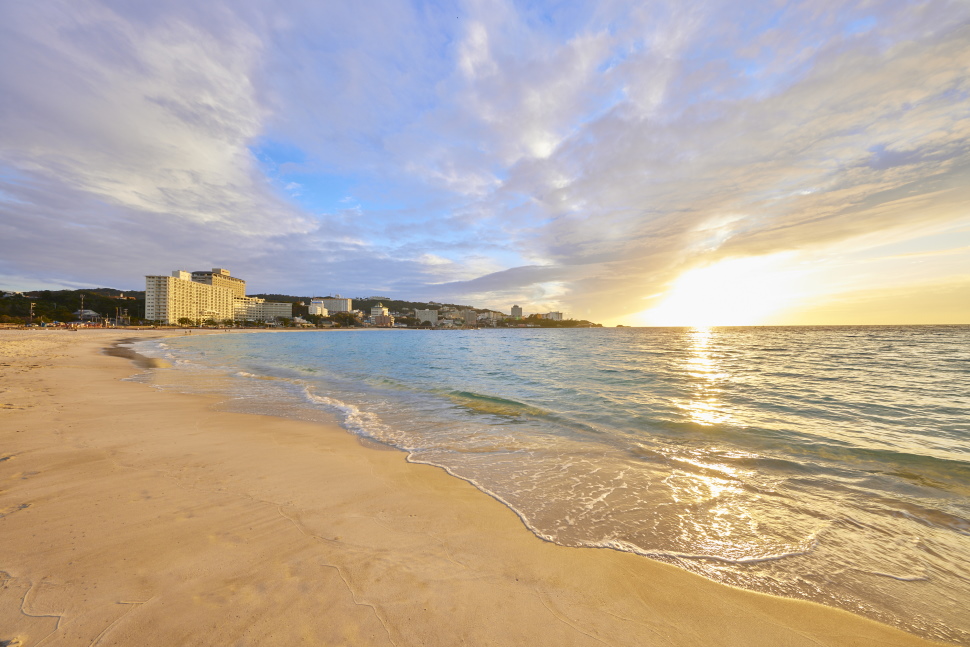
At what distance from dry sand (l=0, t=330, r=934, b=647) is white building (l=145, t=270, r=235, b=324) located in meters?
173

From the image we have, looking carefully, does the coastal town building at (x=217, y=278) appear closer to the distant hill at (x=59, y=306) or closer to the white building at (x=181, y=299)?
the white building at (x=181, y=299)

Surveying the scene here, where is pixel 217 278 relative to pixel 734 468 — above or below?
above

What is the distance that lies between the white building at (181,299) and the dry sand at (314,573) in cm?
17341

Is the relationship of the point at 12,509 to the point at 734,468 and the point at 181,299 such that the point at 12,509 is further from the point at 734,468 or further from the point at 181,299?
the point at 181,299

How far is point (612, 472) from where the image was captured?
612 centimetres

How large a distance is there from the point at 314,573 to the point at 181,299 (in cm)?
18573

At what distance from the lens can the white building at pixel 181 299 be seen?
140750 mm

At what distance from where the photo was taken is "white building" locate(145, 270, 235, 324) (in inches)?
5541

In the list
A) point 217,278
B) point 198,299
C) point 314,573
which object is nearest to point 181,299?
point 198,299

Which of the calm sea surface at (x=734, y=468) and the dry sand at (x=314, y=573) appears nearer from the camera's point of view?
the dry sand at (x=314, y=573)

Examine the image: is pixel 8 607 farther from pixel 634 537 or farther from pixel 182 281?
pixel 182 281

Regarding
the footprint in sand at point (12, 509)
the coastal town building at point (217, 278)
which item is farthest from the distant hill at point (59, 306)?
the footprint in sand at point (12, 509)

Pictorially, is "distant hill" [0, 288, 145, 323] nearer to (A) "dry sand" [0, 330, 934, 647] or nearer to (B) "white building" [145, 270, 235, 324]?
(B) "white building" [145, 270, 235, 324]

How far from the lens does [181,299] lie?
484 ft
